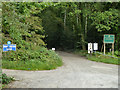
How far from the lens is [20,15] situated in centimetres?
652

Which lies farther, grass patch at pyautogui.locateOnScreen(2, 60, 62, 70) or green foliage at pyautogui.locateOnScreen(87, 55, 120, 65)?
green foliage at pyautogui.locateOnScreen(87, 55, 120, 65)

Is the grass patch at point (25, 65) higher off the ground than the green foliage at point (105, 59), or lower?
higher

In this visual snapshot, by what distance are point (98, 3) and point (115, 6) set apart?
2351 mm

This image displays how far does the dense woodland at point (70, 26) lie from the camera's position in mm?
14684

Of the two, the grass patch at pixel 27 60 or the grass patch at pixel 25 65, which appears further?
the grass patch at pixel 27 60

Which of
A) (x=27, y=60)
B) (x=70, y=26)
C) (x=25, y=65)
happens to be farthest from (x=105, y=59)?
(x=70, y=26)

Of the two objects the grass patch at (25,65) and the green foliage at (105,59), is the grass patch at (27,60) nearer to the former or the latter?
the grass patch at (25,65)

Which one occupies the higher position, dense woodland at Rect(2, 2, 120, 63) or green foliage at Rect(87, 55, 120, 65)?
dense woodland at Rect(2, 2, 120, 63)

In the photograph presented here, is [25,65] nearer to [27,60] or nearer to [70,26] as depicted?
[27,60]

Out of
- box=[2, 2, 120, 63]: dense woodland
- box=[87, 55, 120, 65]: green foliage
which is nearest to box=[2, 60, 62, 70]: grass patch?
box=[2, 2, 120, 63]: dense woodland

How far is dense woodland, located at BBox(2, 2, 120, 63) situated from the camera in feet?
48.2

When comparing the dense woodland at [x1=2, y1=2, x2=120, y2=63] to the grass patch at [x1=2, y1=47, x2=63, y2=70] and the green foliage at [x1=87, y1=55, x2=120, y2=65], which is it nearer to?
the grass patch at [x1=2, y1=47, x2=63, y2=70]

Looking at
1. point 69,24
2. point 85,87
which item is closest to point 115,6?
point 69,24

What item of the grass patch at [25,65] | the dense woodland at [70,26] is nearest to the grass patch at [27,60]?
the grass patch at [25,65]
